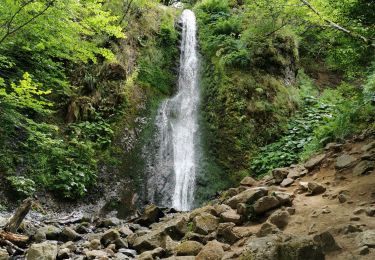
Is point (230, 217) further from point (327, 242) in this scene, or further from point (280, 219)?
point (327, 242)

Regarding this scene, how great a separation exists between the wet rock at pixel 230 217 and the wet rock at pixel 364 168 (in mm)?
2185

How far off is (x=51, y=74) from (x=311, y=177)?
274 inches

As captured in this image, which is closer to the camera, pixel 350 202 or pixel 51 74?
pixel 350 202

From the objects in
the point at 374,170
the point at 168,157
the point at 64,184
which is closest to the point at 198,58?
the point at 168,157

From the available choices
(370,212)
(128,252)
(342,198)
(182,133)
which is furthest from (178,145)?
(370,212)

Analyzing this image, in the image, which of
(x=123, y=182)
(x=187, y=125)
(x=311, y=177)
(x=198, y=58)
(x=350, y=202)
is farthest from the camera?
(x=198, y=58)

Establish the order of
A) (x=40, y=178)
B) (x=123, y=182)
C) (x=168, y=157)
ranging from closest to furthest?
1. (x=40, y=178)
2. (x=123, y=182)
3. (x=168, y=157)

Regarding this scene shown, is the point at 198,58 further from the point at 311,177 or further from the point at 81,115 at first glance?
the point at 311,177

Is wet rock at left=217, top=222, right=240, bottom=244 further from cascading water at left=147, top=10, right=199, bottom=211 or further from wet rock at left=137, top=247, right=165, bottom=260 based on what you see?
cascading water at left=147, top=10, right=199, bottom=211

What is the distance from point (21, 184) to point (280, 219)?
20.2 feet

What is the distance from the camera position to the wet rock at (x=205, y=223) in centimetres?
534

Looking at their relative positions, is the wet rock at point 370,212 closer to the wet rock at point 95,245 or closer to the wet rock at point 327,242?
the wet rock at point 327,242

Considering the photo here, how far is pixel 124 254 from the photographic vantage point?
5379 millimetres

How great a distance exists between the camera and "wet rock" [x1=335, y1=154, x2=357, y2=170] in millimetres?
6223
